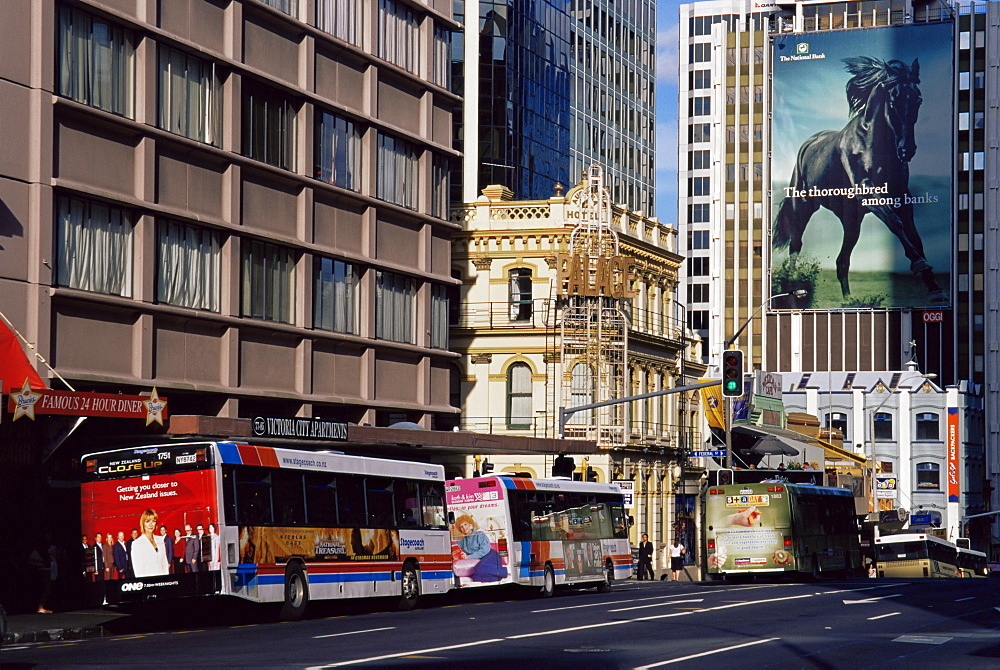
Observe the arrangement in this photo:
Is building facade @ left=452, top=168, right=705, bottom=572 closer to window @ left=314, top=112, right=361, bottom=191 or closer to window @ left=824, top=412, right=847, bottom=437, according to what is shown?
window @ left=314, top=112, right=361, bottom=191

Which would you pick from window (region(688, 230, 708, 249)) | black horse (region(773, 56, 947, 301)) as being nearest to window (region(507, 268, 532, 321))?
black horse (region(773, 56, 947, 301))

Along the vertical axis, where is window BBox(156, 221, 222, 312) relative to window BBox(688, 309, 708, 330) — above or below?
below

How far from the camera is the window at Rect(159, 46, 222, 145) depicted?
36.8 m

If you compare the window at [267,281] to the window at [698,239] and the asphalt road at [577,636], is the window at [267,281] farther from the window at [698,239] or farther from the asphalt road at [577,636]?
the window at [698,239]

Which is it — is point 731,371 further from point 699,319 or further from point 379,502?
point 699,319

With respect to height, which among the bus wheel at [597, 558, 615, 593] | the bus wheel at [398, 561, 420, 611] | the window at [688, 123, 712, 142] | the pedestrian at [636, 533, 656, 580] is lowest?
the pedestrian at [636, 533, 656, 580]

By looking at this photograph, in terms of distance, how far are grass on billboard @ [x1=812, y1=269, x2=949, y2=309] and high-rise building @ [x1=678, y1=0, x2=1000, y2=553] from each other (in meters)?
0.13

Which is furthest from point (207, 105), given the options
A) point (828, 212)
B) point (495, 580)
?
point (828, 212)

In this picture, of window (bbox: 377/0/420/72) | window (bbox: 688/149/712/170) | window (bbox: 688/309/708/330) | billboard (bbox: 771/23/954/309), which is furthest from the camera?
window (bbox: 688/149/712/170)

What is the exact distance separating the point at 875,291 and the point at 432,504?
114 metres

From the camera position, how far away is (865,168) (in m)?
142

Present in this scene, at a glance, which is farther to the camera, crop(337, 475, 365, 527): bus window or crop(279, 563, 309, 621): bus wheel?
crop(337, 475, 365, 527): bus window

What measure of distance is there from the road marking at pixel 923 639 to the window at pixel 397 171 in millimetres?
26727

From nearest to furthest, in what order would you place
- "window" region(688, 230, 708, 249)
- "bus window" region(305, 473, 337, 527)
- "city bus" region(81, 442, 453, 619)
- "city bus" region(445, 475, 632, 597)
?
"city bus" region(81, 442, 453, 619) < "bus window" region(305, 473, 337, 527) < "city bus" region(445, 475, 632, 597) < "window" region(688, 230, 708, 249)
